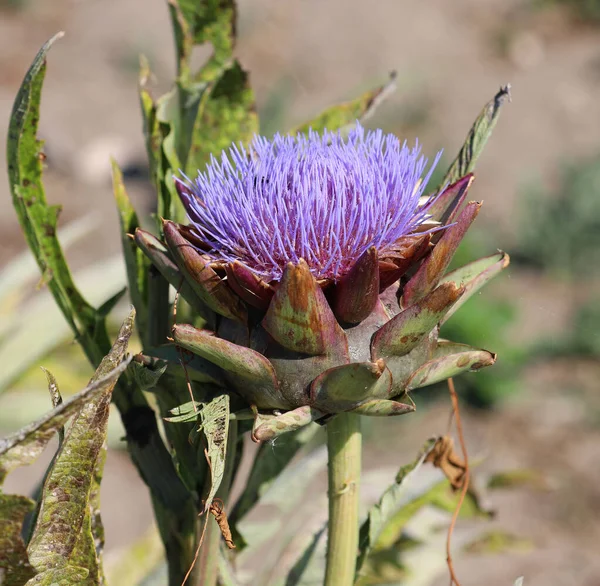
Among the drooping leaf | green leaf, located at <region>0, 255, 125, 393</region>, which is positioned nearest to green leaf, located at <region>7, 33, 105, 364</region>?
the drooping leaf

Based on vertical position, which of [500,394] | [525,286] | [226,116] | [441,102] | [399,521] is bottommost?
[399,521]

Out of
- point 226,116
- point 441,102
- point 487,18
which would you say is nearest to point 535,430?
point 226,116

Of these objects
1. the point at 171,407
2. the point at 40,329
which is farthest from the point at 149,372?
the point at 40,329

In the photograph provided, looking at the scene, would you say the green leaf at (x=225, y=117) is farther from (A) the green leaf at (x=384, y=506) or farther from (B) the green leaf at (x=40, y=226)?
(A) the green leaf at (x=384, y=506)

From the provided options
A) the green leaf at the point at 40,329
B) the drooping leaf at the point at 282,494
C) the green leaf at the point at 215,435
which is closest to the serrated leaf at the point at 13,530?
the green leaf at the point at 215,435

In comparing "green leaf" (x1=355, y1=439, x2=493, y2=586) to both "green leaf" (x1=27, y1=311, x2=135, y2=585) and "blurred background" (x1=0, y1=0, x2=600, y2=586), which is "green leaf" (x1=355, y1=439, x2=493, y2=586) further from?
"green leaf" (x1=27, y1=311, x2=135, y2=585)

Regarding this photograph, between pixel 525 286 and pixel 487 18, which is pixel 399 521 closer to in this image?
pixel 525 286
